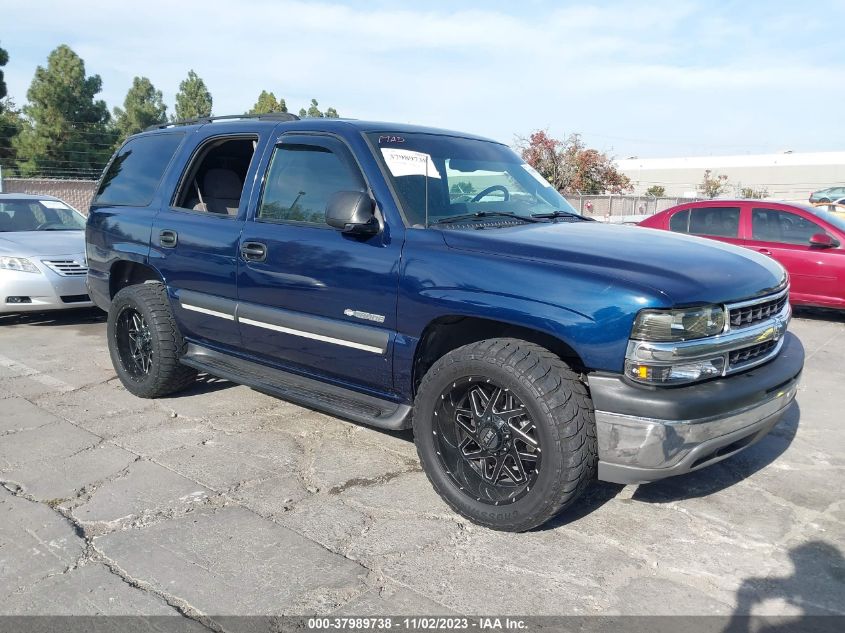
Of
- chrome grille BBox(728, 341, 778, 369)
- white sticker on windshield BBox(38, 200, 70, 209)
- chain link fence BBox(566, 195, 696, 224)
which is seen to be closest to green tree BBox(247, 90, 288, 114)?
chain link fence BBox(566, 195, 696, 224)

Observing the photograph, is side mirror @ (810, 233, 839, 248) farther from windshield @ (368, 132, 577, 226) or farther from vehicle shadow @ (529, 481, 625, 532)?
vehicle shadow @ (529, 481, 625, 532)

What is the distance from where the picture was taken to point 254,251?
14.0 ft

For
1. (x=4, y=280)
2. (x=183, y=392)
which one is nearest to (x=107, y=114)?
(x=4, y=280)

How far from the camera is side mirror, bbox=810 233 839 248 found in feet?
29.0

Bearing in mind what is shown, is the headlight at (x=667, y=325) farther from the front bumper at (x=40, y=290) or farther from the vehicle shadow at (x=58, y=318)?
the vehicle shadow at (x=58, y=318)

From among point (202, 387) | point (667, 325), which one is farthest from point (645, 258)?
point (202, 387)

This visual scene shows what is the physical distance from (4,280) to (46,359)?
66.2 inches

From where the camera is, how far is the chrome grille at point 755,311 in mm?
3220

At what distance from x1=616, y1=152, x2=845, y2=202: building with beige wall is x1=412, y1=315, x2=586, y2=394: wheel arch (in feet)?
200

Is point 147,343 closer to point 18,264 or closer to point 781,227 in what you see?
point 18,264

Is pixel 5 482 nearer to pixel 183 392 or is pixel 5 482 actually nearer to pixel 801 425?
pixel 183 392

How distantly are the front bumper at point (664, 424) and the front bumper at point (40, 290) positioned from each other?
21.5ft

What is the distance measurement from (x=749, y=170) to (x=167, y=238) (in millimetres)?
74821

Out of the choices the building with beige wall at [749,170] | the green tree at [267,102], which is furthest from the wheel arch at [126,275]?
the building with beige wall at [749,170]
